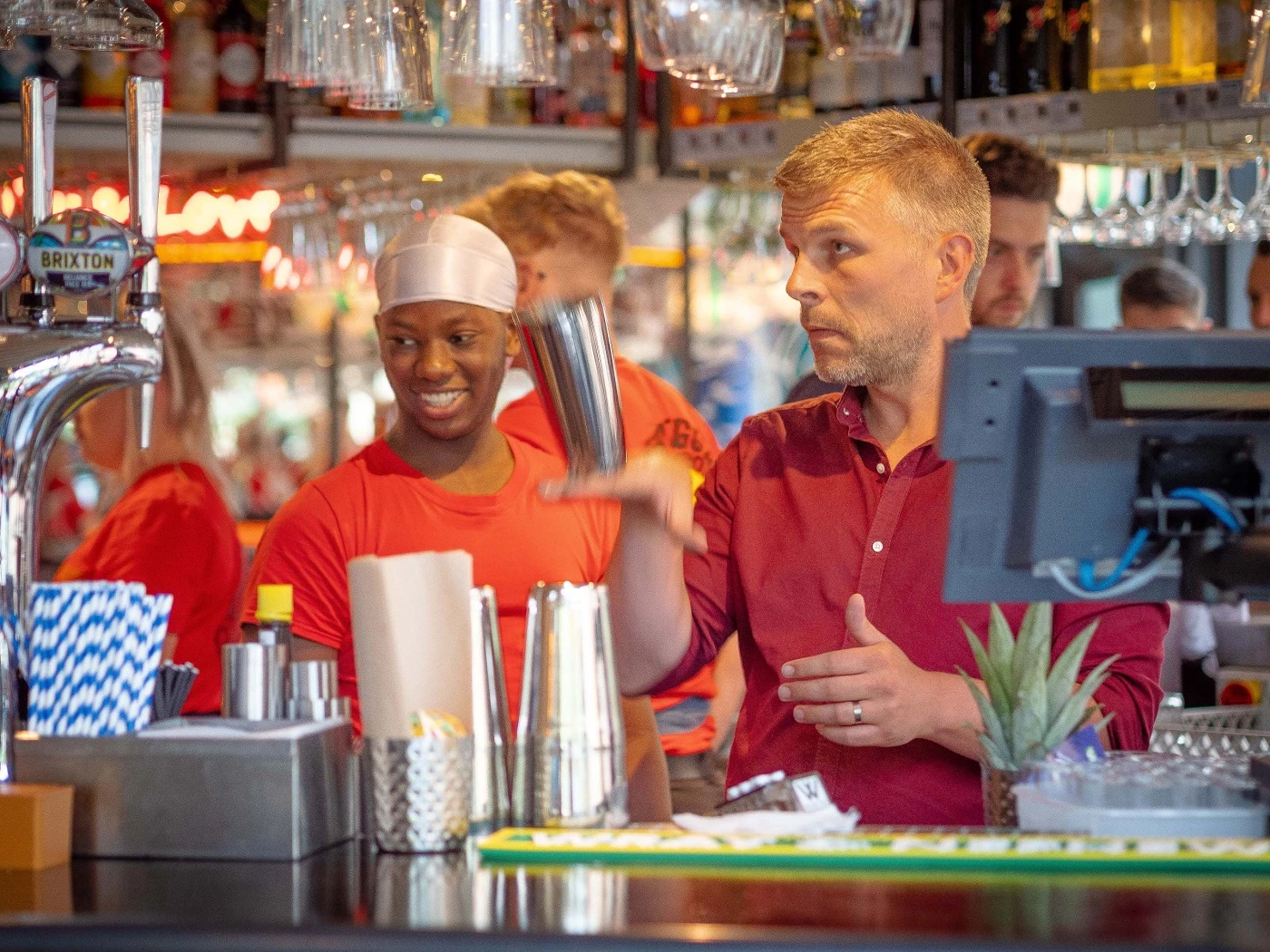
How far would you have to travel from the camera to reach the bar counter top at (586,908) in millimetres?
1260

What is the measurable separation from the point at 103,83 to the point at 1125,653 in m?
2.69

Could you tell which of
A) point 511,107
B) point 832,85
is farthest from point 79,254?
point 511,107

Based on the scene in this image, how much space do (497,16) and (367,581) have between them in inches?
43.6

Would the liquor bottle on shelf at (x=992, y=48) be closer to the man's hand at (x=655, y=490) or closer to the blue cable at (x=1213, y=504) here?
the man's hand at (x=655, y=490)

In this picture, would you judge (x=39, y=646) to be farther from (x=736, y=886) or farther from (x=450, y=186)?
(x=450, y=186)

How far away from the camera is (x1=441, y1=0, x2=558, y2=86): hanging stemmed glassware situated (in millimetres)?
2486

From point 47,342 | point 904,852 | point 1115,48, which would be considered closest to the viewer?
point 904,852

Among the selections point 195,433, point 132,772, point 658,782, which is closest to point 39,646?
point 132,772

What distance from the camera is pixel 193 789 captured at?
1614 mm

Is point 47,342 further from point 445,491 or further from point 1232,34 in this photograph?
point 1232,34

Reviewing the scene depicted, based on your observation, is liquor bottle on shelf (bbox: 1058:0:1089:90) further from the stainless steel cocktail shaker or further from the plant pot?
the stainless steel cocktail shaker

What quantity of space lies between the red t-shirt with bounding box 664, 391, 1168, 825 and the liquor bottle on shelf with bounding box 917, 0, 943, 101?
1322 millimetres

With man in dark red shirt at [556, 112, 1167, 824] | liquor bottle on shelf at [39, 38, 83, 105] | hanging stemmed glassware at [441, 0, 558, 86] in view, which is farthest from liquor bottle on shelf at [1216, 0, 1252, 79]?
liquor bottle on shelf at [39, 38, 83, 105]

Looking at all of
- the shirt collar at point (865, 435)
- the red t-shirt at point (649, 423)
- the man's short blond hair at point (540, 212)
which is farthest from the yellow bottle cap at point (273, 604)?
the man's short blond hair at point (540, 212)
